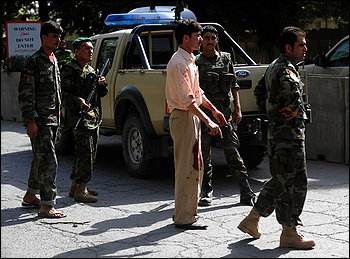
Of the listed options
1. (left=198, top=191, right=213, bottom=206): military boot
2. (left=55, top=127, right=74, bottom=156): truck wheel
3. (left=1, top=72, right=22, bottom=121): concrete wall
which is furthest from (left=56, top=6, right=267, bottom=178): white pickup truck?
(left=1, top=72, right=22, bottom=121): concrete wall

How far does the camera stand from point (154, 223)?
7.58 m

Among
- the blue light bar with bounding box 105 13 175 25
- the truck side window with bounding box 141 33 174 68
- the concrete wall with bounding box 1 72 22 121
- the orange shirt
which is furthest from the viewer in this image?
the concrete wall with bounding box 1 72 22 121

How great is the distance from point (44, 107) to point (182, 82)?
1.74 m

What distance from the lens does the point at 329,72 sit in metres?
13.5

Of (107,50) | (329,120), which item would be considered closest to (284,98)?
(329,120)

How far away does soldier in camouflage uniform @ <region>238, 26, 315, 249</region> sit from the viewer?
6.25 m

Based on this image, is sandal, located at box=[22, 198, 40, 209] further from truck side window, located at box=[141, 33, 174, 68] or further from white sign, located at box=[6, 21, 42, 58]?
white sign, located at box=[6, 21, 42, 58]

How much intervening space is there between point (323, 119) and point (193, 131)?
15.9ft

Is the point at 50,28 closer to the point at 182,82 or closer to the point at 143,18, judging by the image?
the point at 182,82

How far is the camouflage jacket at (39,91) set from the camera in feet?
25.3

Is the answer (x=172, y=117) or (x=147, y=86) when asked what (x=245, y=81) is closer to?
(x=147, y=86)

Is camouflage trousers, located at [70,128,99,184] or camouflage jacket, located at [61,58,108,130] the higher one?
camouflage jacket, located at [61,58,108,130]

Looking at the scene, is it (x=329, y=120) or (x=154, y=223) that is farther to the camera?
(x=329, y=120)

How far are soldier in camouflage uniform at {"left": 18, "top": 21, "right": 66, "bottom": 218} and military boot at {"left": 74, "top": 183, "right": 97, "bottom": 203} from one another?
2.76ft
